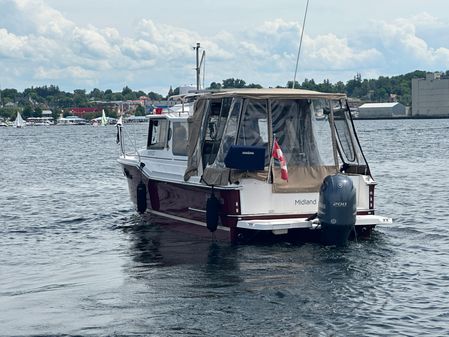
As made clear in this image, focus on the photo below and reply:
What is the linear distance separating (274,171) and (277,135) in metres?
1.13

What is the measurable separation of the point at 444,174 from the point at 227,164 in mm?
24682

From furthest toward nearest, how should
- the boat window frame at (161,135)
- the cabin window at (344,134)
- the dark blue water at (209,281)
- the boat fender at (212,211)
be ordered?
1. the boat window frame at (161,135)
2. the cabin window at (344,134)
3. the boat fender at (212,211)
4. the dark blue water at (209,281)

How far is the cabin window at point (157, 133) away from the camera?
23797mm

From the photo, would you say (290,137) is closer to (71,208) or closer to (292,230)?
(292,230)

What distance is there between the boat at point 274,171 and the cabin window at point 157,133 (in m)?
1.43

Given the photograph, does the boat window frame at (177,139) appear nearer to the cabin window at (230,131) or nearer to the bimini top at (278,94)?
the bimini top at (278,94)

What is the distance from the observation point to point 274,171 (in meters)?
20.0

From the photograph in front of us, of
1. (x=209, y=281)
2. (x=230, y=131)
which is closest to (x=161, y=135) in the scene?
(x=230, y=131)

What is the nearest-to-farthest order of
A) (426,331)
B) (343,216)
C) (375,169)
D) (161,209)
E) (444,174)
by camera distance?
(426,331) < (343,216) < (161,209) < (444,174) < (375,169)

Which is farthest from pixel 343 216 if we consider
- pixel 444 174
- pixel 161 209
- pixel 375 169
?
pixel 375 169

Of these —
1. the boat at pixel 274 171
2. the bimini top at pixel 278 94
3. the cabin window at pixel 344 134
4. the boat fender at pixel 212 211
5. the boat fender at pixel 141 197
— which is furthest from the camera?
the boat fender at pixel 141 197

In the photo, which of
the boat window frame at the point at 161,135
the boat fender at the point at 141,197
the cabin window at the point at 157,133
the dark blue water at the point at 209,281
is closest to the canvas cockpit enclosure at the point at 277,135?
the dark blue water at the point at 209,281

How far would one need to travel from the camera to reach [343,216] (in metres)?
19.0

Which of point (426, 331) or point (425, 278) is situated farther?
point (425, 278)
